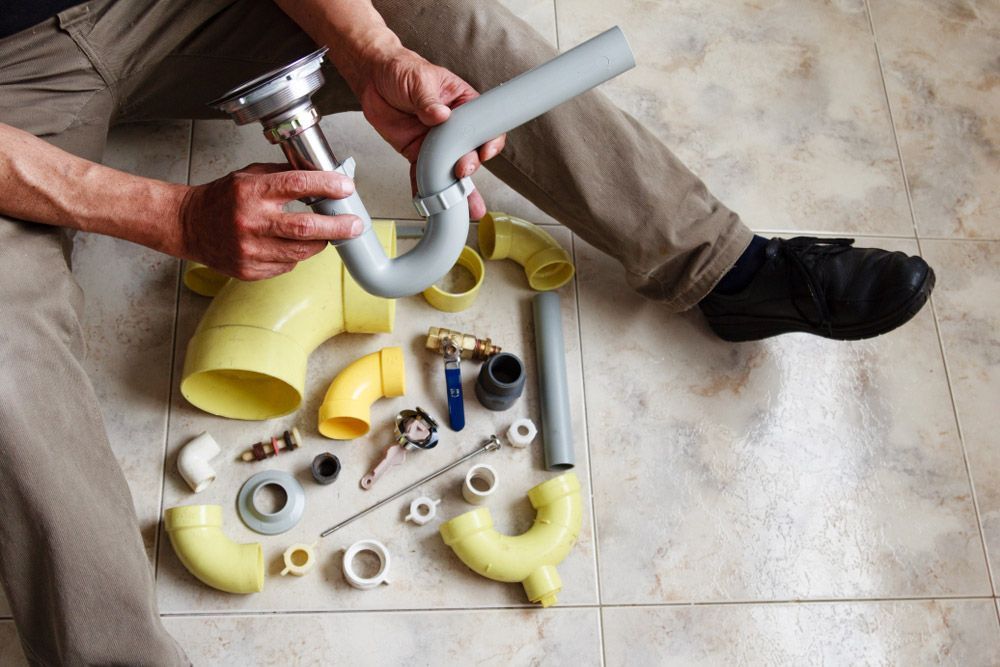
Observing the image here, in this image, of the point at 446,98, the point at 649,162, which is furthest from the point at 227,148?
the point at 649,162

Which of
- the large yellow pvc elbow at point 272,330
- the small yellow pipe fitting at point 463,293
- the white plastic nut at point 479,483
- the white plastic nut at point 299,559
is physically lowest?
the white plastic nut at point 479,483

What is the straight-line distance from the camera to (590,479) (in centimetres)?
121

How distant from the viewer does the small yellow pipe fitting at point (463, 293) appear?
124 centimetres

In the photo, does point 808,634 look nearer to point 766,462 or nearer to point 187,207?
point 766,462

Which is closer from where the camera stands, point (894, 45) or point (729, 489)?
point (729, 489)

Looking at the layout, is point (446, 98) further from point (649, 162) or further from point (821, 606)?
point (821, 606)

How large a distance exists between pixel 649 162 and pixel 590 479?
0.42 meters

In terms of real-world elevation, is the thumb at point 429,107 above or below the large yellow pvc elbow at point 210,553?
above

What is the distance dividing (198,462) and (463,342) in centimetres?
37

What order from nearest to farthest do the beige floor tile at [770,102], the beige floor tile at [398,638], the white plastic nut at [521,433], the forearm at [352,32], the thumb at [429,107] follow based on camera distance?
the thumb at [429,107]
the forearm at [352,32]
the beige floor tile at [398,638]
the white plastic nut at [521,433]
the beige floor tile at [770,102]

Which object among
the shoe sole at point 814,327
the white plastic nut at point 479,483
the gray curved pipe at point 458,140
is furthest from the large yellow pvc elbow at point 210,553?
the shoe sole at point 814,327

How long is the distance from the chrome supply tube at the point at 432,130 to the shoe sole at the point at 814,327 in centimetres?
50

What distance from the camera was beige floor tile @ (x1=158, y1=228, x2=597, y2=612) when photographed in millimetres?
1118

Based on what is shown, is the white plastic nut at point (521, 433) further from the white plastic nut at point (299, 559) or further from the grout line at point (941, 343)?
the grout line at point (941, 343)
